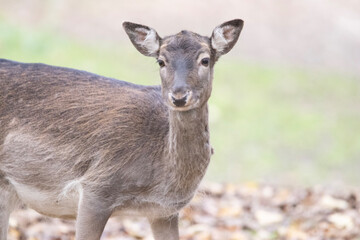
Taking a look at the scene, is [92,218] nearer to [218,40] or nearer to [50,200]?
[50,200]

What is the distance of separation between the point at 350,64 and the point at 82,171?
39.2ft

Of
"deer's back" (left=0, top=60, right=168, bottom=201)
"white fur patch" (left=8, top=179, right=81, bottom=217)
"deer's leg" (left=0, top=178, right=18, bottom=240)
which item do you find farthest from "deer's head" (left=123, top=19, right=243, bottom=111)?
"deer's leg" (left=0, top=178, right=18, bottom=240)

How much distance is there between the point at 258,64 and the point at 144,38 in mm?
10431

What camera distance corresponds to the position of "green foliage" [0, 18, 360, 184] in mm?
11586

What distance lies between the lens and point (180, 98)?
5000 millimetres

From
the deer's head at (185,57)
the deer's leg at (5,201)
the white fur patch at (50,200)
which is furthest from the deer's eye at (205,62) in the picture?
the deer's leg at (5,201)

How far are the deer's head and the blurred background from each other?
5580mm

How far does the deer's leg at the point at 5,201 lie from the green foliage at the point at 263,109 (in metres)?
5.34

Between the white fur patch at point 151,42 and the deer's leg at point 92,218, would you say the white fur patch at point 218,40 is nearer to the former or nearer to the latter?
the white fur patch at point 151,42

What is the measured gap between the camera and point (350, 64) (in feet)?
54.5

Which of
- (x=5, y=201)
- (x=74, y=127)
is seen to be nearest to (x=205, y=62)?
(x=74, y=127)

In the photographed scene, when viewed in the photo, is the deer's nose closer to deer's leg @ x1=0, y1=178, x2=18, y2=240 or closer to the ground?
the ground

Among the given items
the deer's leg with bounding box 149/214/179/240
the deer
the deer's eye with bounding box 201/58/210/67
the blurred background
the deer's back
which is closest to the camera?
the deer's eye with bounding box 201/58/210/67

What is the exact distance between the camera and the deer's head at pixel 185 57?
5074mm
